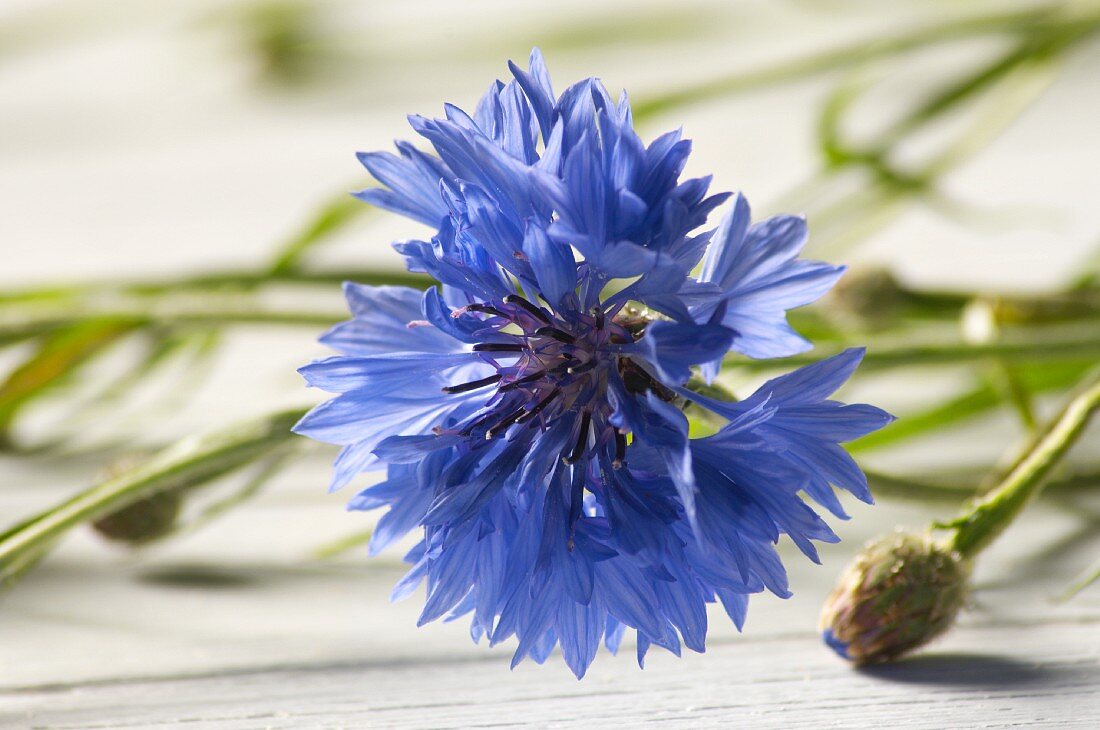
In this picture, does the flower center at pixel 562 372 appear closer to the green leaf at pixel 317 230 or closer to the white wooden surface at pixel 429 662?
the white wooden surface at pixel 429 662

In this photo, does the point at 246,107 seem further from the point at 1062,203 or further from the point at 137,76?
the point at 1062,203

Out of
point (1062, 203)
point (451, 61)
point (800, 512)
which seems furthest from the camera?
point (451, 61)

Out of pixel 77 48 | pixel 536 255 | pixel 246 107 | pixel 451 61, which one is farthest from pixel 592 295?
pixel 77 48

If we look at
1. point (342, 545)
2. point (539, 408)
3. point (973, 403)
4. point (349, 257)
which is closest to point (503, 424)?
point (539, 408)

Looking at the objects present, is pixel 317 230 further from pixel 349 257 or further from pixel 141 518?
pixel 349 257

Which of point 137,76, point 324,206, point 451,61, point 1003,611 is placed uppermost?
point 137,76

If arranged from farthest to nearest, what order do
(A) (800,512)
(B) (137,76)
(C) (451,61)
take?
(B) (137,76) → (C) (451,61) → (A) (800,512)

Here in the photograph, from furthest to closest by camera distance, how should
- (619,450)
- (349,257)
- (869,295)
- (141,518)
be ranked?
(349,257), (869,295), (141,518), (619,450)

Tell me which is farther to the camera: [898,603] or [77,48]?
[77,48]
